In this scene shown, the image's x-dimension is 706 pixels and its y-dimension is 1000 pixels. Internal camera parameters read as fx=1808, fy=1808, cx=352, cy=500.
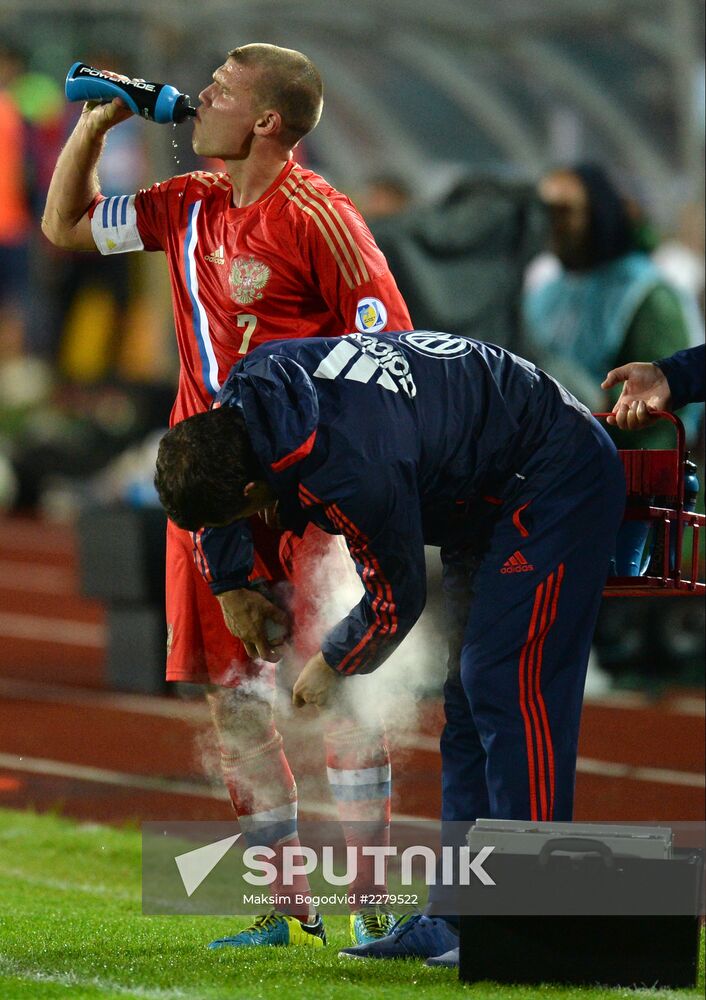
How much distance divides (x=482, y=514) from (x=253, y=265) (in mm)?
896

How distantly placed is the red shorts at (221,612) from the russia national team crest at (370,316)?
1.82ft

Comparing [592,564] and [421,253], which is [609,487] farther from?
[421,253]

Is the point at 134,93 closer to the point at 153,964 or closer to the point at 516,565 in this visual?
the point at 516,565

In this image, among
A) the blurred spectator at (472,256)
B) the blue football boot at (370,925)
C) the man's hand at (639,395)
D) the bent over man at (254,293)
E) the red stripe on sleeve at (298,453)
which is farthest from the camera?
the blurred spectator at (472,256)

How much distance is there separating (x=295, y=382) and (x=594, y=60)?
569 inches

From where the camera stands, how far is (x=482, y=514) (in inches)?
164

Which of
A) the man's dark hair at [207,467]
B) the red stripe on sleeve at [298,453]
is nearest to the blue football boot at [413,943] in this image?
the man's dark hair at [207,467]

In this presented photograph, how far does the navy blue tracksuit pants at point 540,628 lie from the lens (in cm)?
407

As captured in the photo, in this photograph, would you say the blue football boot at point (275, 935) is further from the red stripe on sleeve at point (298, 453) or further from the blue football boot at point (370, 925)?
the red stripe on sleeve at point (298, 453)

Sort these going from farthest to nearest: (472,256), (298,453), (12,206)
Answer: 1. (12,206)
2. (472,256)
3. (298,453)

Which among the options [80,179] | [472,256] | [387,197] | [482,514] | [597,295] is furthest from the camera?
[387,197]

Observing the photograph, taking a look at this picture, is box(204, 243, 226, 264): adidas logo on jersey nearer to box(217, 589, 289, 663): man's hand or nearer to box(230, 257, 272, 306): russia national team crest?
box(230, 257, 272, 306): russia national team crest

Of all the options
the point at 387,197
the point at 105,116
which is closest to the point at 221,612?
the point at 105,116

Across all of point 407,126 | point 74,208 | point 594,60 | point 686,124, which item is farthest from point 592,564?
point 407,126
